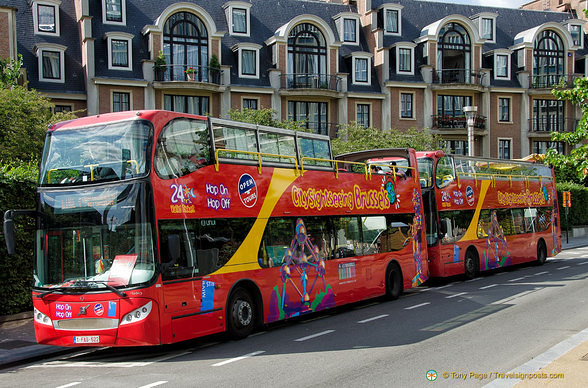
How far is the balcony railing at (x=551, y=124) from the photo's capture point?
1903 inches

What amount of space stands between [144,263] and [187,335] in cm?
153

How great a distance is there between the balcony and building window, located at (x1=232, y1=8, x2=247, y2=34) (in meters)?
22.9

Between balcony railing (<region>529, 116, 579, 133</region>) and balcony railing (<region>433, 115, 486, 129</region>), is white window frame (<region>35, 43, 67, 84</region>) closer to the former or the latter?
balcony railing (<region>433, 115, 486, 129</region>)

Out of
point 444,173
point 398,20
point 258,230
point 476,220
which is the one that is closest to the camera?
point 258,230

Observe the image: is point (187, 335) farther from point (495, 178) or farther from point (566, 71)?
point (566, 71)

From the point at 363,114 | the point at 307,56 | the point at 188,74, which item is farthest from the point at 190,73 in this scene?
the point at 363,114

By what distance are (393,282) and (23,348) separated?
30.2 ft

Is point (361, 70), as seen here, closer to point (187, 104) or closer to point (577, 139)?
point (187, 104)

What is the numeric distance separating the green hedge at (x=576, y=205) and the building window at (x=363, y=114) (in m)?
13.4

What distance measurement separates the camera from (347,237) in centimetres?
1484

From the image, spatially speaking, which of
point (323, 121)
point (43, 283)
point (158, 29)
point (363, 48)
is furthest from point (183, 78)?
point (43, 283)

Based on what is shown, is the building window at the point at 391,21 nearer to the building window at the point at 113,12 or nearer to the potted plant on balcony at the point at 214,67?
the potted plant on balcony at the point at 214,67

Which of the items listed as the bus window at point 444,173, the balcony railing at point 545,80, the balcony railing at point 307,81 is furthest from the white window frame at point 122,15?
Answer: the balcony railing at point 545,80

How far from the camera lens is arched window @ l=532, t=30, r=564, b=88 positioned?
4872 centimetres
